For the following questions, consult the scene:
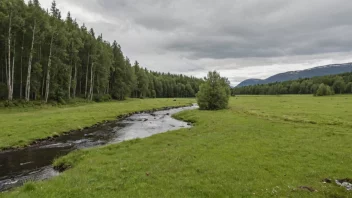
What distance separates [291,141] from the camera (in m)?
25.3

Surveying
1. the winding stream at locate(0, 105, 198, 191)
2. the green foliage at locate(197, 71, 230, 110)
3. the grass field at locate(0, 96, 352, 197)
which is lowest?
the winding stream at locate(0, 105, 198, 191)

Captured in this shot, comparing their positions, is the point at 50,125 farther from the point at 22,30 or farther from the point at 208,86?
the point at 208,86

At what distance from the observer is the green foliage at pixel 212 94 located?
2751 inches

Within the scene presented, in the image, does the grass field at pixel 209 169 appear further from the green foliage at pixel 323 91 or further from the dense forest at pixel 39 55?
the green foliage at pixel 323 91

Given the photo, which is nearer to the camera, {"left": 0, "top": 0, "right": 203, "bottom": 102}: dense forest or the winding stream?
the winding stream

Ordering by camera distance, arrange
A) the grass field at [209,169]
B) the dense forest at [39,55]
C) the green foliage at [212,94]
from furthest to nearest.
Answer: the green foliage at [212,94] → the dense forest at [39,55] → the grass field at [209,169]

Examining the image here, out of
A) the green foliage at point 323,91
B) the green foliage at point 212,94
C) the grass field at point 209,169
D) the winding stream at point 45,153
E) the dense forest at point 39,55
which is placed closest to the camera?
the grass field at point 209,169

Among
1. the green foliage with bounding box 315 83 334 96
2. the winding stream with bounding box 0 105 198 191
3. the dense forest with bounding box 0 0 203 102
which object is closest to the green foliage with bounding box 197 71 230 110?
the winding stream with bounding box 0 105 198 191

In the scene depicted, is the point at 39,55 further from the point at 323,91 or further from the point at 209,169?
the point at 323,91

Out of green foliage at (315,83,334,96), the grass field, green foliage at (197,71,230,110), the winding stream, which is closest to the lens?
the grass field

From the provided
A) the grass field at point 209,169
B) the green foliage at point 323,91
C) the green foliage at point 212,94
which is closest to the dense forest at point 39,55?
the green foliage at point 212,94

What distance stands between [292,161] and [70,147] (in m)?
23.1

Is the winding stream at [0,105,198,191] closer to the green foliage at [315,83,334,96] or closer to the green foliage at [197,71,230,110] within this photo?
the green foliage at [197,71,230,110]

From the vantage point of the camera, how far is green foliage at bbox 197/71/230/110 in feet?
229
